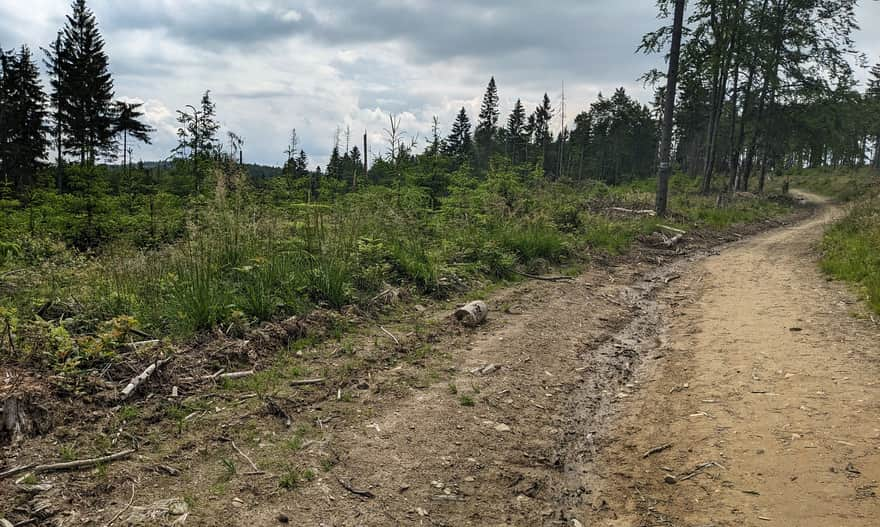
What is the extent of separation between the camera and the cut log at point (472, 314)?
6312mm

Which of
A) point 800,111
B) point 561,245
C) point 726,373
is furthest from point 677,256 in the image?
point 800,111

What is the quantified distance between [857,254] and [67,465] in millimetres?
12111

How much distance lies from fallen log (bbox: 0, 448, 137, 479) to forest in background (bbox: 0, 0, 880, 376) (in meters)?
1.16

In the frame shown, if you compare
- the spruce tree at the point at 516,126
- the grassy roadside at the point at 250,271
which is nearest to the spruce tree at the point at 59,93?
the grassy roadside at the point at 250,271

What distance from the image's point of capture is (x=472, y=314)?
6.35 meters

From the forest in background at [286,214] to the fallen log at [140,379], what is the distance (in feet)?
1.31

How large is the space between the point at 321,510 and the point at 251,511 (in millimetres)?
371

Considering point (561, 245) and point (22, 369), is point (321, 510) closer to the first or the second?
point (22, 369)

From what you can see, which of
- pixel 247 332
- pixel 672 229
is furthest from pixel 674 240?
pixel 247 332

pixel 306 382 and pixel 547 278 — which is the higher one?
pixel 547 278

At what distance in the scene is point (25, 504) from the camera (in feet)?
8.49

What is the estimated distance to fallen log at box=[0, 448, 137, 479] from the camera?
2.81 meters

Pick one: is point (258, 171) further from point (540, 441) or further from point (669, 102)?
point (540, 441)

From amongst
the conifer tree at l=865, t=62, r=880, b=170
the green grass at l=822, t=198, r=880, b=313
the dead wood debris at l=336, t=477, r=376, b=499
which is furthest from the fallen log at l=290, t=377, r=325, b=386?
the conifer tree at l=865, t=62, r=880, b=170
